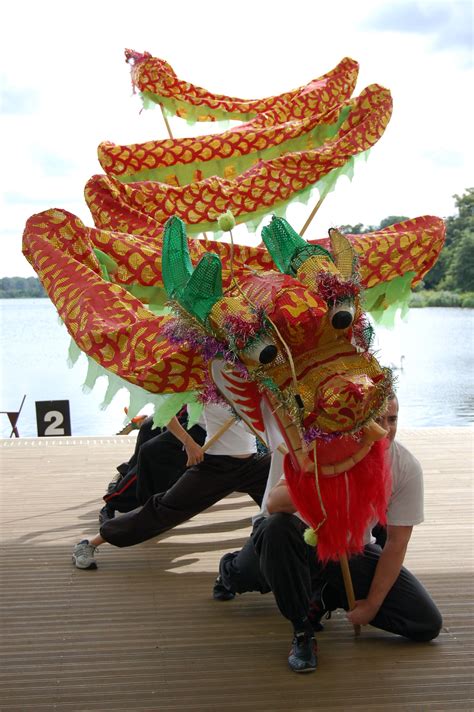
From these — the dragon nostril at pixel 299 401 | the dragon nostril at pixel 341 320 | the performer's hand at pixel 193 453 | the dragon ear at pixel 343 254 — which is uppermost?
the dragon ear at pixel 343 254

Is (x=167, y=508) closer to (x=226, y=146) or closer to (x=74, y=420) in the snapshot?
(x=226, y=146)

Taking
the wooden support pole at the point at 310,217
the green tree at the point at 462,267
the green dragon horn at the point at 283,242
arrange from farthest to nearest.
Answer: the green tree at the point at 462,267
the wooden support pole at the point at 310,217
the green dragon horn at the point at 283,242

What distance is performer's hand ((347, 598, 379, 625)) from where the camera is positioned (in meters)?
2.43

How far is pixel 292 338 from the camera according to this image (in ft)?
6.26

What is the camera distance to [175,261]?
2.14m

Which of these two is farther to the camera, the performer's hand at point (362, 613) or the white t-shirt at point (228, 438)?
the white t-shirt at point (228, 438)

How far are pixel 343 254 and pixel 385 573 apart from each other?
88cm

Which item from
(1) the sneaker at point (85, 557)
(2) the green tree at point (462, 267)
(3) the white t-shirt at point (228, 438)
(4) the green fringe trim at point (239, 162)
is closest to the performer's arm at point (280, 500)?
(3) the white t-shirt at point (228, 438)

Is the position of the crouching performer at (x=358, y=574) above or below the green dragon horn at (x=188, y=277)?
below

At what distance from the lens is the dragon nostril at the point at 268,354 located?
1.90 meters

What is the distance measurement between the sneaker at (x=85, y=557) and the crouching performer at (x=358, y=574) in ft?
2.93

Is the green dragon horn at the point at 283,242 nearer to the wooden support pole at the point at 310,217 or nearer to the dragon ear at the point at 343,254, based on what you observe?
the dragon ear at the point at 343,254

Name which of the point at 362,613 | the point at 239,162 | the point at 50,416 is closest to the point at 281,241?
the point at 362,613

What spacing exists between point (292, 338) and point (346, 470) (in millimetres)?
329
